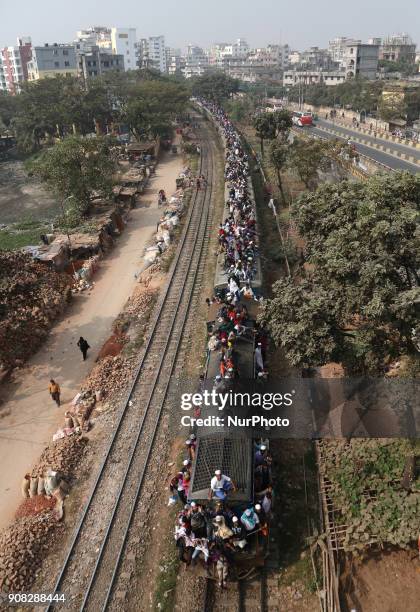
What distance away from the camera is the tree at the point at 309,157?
32.0 metres

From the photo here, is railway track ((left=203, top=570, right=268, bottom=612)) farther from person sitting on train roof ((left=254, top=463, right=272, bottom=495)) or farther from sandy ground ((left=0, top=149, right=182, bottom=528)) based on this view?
sandy ground ((left=0, top=149, right=182, bottom=528))

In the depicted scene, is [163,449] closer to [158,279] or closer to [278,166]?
[158,279]

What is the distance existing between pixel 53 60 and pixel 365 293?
117 metres

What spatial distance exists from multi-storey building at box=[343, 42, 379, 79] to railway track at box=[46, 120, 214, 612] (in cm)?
11334

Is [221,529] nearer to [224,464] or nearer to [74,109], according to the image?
[224,464]

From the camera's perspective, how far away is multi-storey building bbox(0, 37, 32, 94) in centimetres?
11681

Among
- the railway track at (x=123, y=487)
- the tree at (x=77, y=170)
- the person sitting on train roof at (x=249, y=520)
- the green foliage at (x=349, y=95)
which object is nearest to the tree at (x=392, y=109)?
the green foliage at (x=349, y=95)

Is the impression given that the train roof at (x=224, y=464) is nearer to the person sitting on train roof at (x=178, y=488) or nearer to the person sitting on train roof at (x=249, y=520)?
the person sitting on train roof at (x=249, y=520)

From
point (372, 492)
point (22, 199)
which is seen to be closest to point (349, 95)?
point (22, 199)

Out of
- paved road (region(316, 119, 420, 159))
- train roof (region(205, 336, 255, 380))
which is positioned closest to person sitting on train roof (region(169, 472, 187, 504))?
train roof (region(205, 336, 255, 380))

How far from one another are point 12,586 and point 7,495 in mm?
3148

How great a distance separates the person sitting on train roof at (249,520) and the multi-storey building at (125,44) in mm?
158115

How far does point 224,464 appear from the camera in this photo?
10.7m

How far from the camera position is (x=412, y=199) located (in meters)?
11.1
